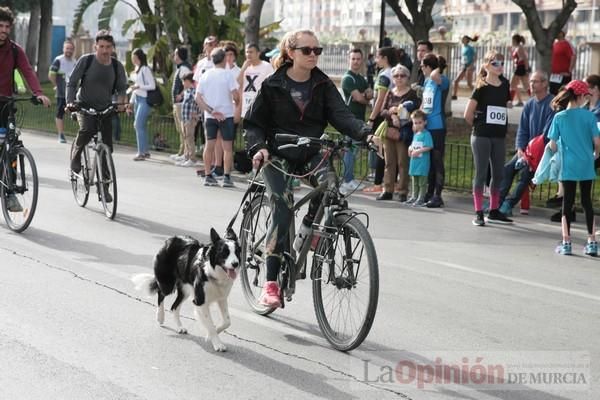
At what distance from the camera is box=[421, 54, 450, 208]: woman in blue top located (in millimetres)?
14086

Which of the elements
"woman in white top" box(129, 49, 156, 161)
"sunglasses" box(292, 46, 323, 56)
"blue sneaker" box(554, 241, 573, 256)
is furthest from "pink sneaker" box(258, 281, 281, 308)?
"woman in white top" box(129, 49, 156, 161)

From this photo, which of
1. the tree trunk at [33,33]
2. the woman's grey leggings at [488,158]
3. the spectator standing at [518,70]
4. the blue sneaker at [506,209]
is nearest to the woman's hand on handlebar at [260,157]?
the woman's grey leggings at [488,158]

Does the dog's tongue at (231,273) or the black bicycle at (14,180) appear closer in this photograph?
the dog's tongue at (231,273)

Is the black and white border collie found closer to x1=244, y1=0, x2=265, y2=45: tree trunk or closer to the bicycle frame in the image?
the bicycle frame

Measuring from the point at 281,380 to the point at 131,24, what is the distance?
20949 mm

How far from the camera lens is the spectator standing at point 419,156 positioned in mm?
13953

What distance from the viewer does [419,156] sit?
1398 cm

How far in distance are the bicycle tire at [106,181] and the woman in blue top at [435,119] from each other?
3.98m

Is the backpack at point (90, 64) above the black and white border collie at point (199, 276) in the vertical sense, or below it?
above

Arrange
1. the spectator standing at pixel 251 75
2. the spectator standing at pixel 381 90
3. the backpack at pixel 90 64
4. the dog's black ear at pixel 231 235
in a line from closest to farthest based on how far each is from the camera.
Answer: the dog's black ear at pixel 231 235 < the backpack at pixel 90 64 < the spectator standing at pixel 381 90 < the spectator standing at pixel 251 75

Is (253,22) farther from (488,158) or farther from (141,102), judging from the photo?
(488,158)

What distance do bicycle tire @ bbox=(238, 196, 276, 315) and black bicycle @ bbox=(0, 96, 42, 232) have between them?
3.67 metres

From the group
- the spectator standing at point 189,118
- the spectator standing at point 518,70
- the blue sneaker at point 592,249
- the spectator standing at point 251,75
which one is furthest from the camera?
the spectator standing at point 518,70

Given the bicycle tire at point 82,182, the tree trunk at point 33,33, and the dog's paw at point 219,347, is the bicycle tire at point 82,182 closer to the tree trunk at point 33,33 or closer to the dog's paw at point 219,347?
the dog's paw at point 219,347
